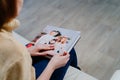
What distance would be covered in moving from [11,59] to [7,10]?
15cm

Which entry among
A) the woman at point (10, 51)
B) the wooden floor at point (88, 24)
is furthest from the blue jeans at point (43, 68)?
the wooden floor at point (88, 24)

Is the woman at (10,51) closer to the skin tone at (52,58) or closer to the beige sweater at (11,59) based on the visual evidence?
the beige sweater at (11,59)

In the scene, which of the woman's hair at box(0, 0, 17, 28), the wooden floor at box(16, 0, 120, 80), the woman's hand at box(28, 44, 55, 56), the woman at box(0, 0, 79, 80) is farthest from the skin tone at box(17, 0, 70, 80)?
the wooden floor at box(16, 0, 120, 80)

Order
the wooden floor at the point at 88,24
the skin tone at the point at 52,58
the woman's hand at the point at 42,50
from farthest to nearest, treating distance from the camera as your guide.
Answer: the wooden floor at the point at 88,24 < the woman's hand at the point at 42,50 < the skin tone at the point at 52,58

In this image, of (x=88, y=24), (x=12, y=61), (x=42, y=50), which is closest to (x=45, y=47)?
(x=42, y=50)

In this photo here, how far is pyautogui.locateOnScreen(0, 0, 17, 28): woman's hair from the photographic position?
56cm

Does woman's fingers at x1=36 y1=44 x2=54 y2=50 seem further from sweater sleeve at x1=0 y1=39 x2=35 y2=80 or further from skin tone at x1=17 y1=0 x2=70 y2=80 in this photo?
sweater sleeve at x1=0 y1=39 x2=35 y2=80

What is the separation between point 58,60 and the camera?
2.99 feet

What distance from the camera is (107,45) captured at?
1713 millimetres

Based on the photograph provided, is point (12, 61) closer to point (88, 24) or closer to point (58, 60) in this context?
point (58, 60)

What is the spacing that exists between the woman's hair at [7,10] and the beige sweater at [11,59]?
5cm

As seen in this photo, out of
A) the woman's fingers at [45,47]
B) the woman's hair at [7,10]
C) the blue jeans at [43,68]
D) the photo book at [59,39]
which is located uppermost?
the woman's hair at [7,10]

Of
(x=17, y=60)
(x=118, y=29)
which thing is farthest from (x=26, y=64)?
(x=118, y=29)

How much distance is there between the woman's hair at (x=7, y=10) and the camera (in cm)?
56
